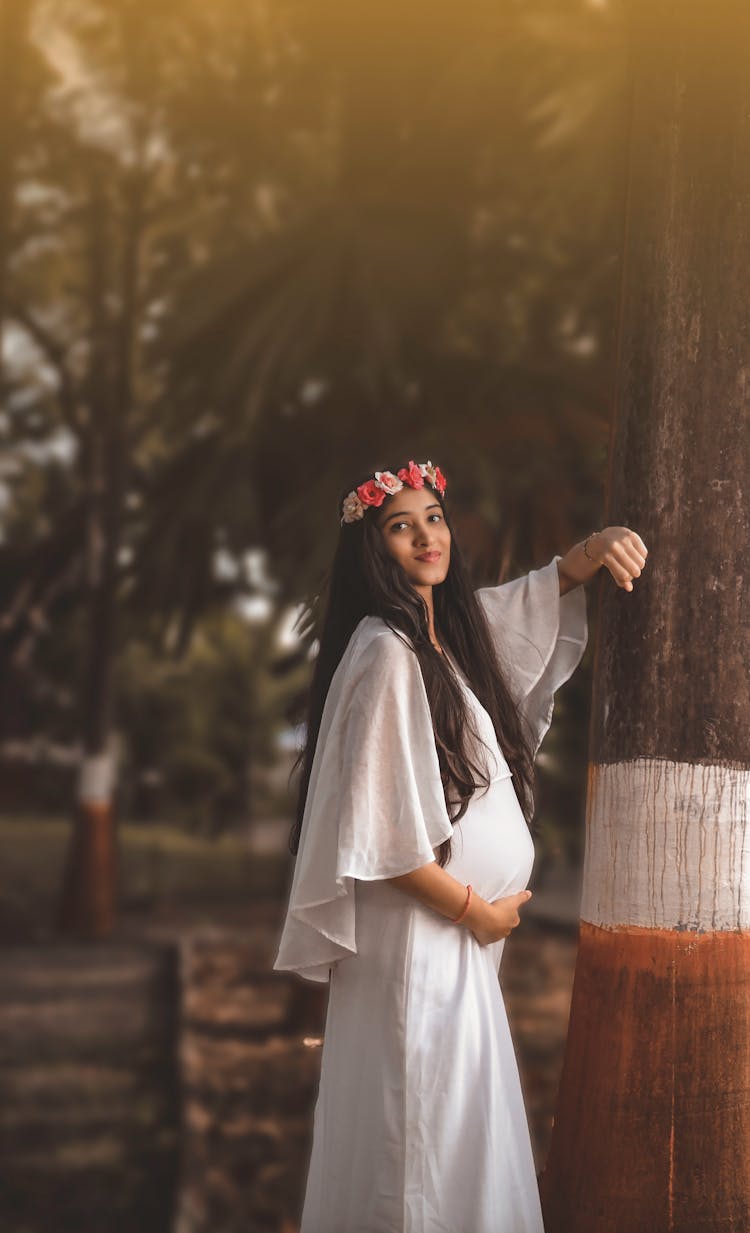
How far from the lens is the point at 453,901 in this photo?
301 cm

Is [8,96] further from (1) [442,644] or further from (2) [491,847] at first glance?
(2) [491,847]

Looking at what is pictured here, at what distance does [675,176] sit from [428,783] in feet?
4.86

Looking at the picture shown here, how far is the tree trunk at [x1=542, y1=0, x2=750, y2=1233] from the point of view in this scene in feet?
9.80

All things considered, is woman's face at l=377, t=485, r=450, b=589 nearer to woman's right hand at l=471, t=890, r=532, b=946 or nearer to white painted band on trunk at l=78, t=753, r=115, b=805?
woman's right hand at l=471, t=890, r=532, b=946

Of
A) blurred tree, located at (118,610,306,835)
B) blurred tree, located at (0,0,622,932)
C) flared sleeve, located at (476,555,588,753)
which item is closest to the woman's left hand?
flared sleeve, located at (476,555,588,753)

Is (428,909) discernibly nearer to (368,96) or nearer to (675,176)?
(675,176)

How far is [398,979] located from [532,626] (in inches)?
36.0

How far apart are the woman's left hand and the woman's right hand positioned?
762 mm

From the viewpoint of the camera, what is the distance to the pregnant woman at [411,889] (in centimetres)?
300

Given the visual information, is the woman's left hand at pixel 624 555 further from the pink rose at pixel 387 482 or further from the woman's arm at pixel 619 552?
the pink rose at pixel 387 482

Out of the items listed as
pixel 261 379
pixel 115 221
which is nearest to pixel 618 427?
pixel 261 379

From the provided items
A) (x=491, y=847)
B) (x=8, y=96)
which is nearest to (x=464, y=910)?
(x=491, y=847)

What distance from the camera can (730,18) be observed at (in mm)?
3143

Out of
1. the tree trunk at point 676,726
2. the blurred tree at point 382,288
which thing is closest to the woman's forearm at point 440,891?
the tree trunk at point 676,726
